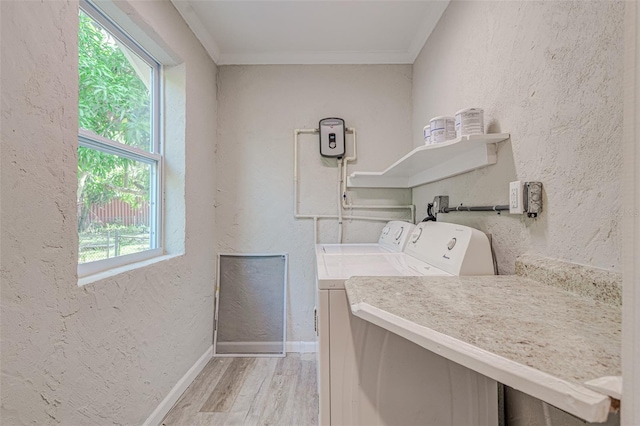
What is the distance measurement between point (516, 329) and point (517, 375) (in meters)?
0.16

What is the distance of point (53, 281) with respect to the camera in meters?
0.95

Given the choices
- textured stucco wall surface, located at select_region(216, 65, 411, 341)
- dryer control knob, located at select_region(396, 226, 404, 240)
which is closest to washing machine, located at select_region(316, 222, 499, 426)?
dryer control knob, located at select_region(396, 226, 404, 240)

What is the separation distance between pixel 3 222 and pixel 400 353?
1.22 m

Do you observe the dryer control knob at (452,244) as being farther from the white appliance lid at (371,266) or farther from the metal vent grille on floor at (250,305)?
the metal vent grille on floor at (250,305)

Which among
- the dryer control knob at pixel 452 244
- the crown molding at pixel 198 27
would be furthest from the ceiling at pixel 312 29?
the dryer control knob at pixel 452 244

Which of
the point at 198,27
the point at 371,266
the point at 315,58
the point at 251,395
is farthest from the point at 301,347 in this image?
the point at 198,27

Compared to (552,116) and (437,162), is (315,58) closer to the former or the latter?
(437,162)

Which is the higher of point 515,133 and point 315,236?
point 515,133

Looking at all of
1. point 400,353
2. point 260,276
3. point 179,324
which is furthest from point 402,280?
point 260,276

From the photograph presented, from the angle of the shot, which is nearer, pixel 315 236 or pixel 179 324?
pixel 179 324

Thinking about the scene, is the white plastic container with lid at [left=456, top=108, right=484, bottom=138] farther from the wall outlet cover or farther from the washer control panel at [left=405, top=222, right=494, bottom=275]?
the washer control panel at [left=405, top=222, right=494, bottom=275]

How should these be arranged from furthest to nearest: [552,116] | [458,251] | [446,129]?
[446,129]
[458,251]
[552,116]

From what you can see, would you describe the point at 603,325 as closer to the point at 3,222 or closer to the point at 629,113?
the point at 629,113

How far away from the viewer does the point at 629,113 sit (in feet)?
1.15
